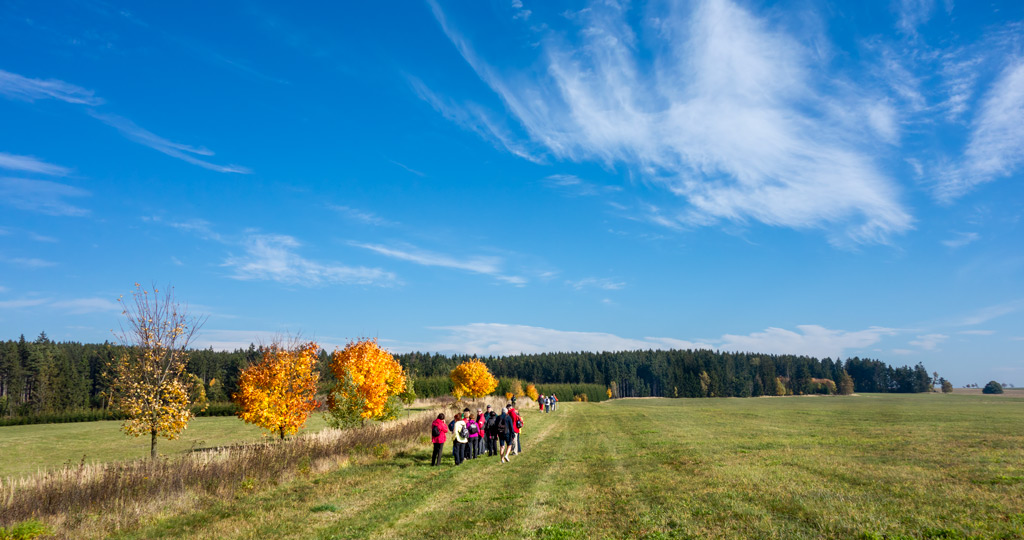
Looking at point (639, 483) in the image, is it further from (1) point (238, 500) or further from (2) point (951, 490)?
(1) point (238, 500)

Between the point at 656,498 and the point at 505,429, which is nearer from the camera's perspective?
the point at 656,498

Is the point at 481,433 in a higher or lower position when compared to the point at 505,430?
lower

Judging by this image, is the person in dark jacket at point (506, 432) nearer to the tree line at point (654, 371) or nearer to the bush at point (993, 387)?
the tree line at point (654, 371)

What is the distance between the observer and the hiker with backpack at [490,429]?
21172 mm

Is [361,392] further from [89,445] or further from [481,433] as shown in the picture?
[89,445]

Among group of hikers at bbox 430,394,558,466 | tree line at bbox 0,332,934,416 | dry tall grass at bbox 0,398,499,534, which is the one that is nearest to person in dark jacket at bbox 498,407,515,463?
group of hikers at bbox 430,394,558,466

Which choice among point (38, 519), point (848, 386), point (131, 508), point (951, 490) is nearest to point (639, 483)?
point (951, 490)

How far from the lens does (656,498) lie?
1172 centimetres

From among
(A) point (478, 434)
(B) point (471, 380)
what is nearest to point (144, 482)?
(A) point (478, 434)

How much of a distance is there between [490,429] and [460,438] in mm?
1823

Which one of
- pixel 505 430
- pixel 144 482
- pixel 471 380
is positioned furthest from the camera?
pixel 471 380

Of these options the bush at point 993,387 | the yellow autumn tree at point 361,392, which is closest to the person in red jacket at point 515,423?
the yellow autumn tree at point 361,392

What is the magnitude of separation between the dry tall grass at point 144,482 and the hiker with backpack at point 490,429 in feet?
18.5

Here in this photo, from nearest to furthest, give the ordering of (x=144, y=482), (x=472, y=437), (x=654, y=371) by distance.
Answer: (x=144, y=482) → (x=472, y=437) → (x=654, y=371)
